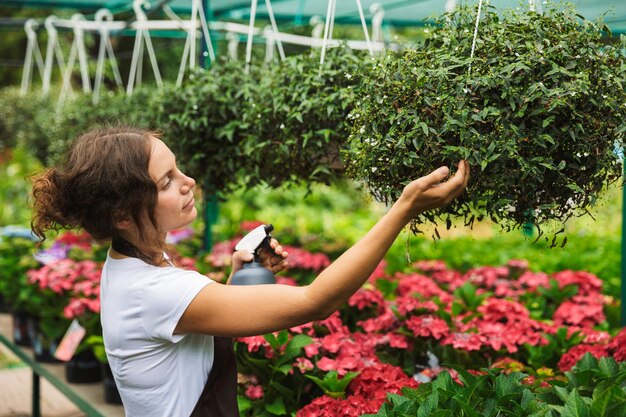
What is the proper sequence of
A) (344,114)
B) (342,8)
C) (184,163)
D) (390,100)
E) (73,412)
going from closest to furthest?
(390,100) < (344,114) < (184,163) < (73,412) < (342,8)

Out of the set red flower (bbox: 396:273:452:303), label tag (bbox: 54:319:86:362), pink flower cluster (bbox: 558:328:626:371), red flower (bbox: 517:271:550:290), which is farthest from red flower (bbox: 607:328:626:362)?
label tag (bbox: 54:319:86:362)

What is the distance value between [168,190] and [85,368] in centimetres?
207

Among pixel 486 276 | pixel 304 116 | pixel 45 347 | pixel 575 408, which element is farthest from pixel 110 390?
pixel 575 408

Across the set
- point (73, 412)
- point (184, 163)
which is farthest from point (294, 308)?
point (73, 412)

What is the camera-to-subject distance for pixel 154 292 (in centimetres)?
154

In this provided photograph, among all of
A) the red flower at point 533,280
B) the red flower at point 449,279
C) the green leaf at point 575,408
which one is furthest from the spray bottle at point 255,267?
the red flower at point 533,280

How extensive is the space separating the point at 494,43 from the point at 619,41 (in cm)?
36

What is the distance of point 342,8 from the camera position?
5625mm

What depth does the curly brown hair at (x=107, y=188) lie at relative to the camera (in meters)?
1.58

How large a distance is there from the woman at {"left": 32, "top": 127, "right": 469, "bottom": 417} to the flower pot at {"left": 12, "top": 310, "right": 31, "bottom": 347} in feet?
8.59

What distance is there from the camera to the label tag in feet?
10.5

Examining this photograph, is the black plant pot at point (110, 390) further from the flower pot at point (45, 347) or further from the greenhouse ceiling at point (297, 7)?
the greenhouse ceiling at point (297, 7)

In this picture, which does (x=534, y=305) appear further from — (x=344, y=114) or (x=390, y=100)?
(x=390, y=100)

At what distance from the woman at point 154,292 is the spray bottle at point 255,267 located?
3 centimetres
